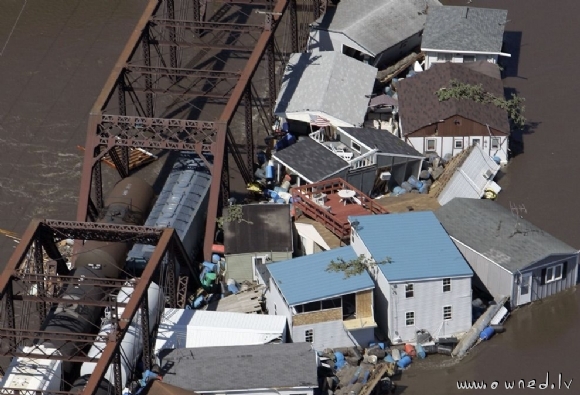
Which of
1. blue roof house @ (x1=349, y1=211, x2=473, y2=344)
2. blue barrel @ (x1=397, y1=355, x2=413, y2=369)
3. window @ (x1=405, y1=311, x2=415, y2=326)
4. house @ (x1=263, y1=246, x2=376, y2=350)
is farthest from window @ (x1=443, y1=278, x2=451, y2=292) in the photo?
blue barrel @ (x1=397, y1=355, x2=413, y2=369)

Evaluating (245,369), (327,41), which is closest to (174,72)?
(327,41)

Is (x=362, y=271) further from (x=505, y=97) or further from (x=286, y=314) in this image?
(x=505, y=97)

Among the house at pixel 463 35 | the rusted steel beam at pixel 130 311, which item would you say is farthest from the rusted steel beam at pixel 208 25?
the rusted steel beam at pixel 130 311

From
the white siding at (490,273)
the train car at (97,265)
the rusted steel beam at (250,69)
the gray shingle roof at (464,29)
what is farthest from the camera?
the gray shingle roof at (464,29)

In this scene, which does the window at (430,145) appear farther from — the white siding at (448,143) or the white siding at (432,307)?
the white siding at (432,307)

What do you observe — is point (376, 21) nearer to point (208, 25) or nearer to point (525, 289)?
point (208, 25)
